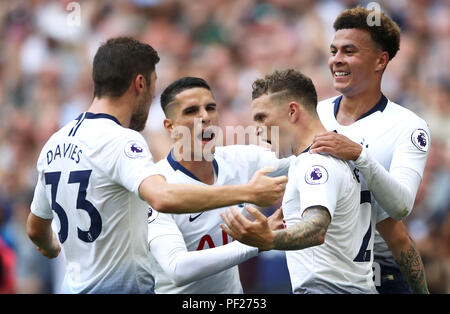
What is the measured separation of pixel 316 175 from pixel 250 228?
576mm

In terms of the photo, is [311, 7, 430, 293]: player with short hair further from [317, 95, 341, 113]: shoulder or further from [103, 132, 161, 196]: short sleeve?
[103, 132, 161, 196]: short sleeve

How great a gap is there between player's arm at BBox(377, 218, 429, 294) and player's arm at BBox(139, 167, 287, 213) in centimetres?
146

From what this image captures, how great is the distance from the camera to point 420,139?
5.24 metres

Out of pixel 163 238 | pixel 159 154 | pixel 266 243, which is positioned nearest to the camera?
pixel 266 243

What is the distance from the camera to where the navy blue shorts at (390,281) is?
18.7 feet

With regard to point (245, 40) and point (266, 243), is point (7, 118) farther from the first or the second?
point (266, 243)

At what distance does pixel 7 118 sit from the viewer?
37.9 ft

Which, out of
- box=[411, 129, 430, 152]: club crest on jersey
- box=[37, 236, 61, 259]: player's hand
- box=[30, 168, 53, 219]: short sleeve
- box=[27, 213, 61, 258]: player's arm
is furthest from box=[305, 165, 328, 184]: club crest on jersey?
box=[37, 236, 61, 259]: player's hand

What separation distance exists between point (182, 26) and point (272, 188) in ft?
24.3

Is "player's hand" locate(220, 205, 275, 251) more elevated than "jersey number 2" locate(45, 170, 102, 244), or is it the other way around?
"jersey number 2" locate(45, 170, 102, 244)

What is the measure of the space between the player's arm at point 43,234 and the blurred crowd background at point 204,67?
242 centimetres

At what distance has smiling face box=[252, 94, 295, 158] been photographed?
4.91 metres

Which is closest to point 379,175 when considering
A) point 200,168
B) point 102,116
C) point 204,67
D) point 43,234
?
→ point 200,168

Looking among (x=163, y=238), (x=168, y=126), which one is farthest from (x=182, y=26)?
Result: (x=163, y=238)
